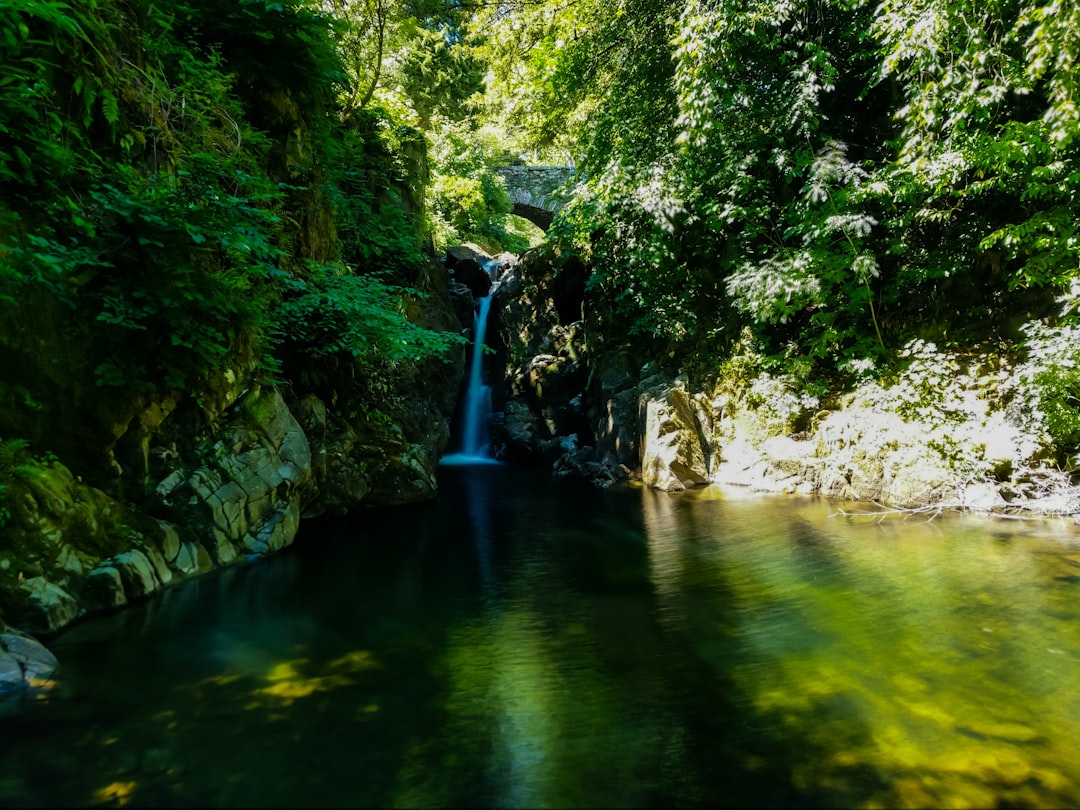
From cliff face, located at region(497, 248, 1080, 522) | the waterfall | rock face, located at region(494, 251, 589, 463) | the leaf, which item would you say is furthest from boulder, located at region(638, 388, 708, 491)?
the leaf

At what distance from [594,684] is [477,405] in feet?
49.3

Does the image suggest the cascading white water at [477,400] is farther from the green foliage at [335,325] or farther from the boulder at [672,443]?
the green foliage at [335,325]

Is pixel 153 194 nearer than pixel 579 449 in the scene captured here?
Yes

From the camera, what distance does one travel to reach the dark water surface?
3.05 m

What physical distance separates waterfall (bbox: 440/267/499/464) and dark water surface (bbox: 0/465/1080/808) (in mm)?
10674

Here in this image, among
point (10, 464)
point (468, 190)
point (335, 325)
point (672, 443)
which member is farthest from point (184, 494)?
point (468, 190)

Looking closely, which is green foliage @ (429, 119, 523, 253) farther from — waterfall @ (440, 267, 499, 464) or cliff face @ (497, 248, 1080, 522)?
cliff face @ (497, 248, 1080, 522)

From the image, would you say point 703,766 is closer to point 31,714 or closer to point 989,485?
point 31,714

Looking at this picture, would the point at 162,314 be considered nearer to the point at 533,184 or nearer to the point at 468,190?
the point at 468,190

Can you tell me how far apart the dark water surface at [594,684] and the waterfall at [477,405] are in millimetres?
10674

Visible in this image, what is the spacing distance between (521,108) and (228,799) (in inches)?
586

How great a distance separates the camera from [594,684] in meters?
4.14

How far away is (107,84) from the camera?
19.4ft

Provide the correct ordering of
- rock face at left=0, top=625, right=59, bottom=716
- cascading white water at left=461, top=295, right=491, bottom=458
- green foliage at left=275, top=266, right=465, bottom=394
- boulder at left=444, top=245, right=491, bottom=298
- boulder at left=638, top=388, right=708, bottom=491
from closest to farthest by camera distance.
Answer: rock face at left=0, top=625, right=59, bottom=716
green foliage at left=275, top=266, right=465, bottom=394
boulder at left=638, top=388, right=708, bottom=491
cascading white water at left=461, top=295, right=491, bottom=458
boulder at left=444, top=245, right=491, bottom=298
